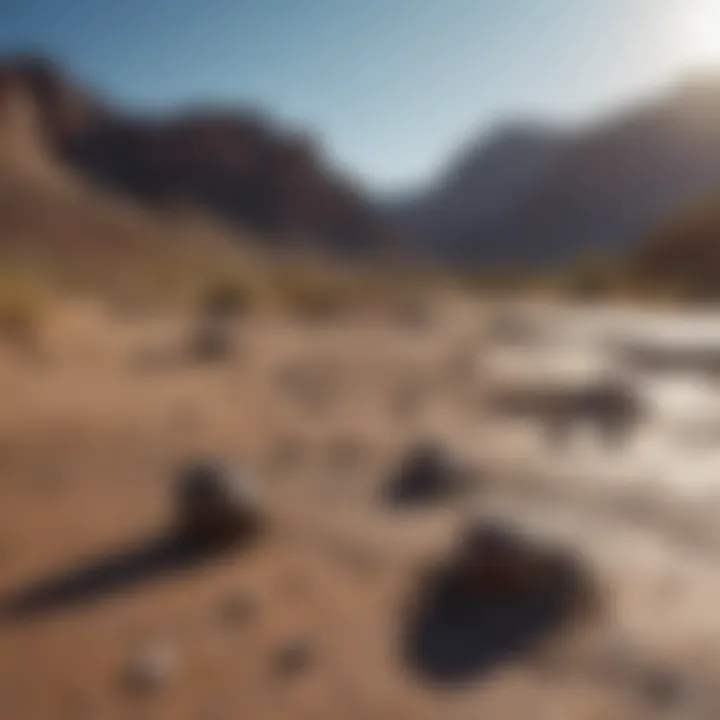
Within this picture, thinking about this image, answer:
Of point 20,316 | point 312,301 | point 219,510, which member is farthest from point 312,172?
point 219,510

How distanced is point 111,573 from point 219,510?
613 mm

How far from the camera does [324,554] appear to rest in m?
4.60

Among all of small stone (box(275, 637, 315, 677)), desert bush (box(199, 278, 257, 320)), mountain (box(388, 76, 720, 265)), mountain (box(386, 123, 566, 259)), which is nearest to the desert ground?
small stone (box(275, 637, 315, 677))

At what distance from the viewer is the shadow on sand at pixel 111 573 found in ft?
13.5

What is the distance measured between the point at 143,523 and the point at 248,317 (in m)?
12.1

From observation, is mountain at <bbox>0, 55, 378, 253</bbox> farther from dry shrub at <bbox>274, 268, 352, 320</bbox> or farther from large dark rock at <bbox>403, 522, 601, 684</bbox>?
large dark rock at <bbox>403, 522, 601, 684</bbox>

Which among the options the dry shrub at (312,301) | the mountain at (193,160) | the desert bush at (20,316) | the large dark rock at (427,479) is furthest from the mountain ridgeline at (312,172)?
the large dark rock at (427,479)

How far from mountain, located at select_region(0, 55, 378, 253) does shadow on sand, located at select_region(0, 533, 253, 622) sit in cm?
6872

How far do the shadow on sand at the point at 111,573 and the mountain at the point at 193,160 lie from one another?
225 ft

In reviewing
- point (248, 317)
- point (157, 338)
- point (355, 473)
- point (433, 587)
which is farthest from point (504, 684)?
point (248, 317)

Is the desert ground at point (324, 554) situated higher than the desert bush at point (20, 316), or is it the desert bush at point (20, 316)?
the desert bush at point (20, 316)

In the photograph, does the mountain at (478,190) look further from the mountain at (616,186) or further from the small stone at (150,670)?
the small stone at (150,670)

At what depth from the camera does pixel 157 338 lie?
13.4 m

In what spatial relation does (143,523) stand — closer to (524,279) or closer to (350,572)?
(350,572)
